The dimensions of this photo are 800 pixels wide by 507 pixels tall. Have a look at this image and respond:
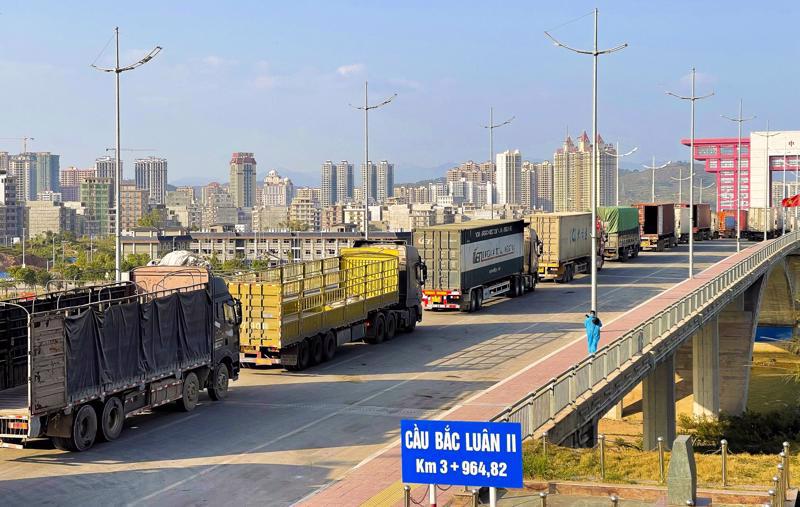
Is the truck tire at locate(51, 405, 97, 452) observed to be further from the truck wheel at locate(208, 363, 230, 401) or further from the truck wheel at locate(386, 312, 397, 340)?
the truck wheel at locate(386, 312, 397, 340)

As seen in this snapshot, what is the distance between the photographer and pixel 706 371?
172 ft

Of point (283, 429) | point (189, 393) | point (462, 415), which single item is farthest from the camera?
point (189, 393)

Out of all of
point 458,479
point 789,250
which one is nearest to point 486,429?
point 458,479

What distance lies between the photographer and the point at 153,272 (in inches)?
1035

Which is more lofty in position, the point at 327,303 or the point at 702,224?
the point at 702,224

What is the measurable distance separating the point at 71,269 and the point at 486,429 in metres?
131

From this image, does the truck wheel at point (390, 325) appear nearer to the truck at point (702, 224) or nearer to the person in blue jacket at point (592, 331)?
the person in blue jacket at point (592, 331)

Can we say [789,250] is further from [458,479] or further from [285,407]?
[458,479]

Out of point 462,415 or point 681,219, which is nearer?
point 462,415

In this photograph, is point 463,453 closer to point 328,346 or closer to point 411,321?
point 328,346

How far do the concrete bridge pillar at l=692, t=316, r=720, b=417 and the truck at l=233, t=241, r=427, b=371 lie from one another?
1862cm

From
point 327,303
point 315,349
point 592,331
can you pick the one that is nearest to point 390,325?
point 327,303

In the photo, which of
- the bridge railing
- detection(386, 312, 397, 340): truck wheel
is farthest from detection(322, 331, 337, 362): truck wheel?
the bridge railing

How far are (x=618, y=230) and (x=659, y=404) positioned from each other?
1459 inches
